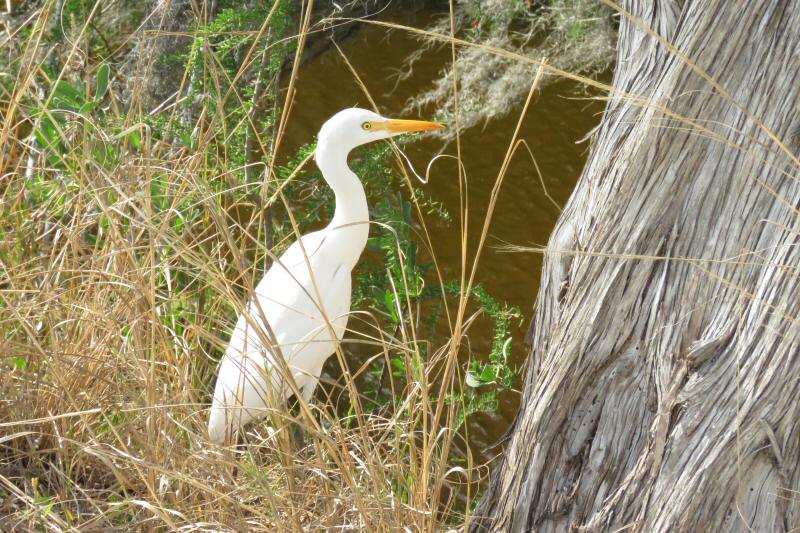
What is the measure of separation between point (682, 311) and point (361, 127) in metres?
1.13

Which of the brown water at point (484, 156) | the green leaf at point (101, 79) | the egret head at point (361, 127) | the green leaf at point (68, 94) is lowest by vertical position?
the brown water at point (484, 156)

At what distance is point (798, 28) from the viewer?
138 centimetres

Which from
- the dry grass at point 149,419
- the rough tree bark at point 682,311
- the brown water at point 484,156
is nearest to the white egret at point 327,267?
the dry grass at point 149,419

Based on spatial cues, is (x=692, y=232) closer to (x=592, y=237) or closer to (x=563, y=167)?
(x=592, y=237)

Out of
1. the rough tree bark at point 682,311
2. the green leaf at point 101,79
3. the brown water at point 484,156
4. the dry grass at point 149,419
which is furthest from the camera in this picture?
the brown water at point 484,156

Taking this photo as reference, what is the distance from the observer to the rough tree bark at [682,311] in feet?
4.38

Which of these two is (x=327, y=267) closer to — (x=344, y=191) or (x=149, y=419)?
(x=344, y=191)

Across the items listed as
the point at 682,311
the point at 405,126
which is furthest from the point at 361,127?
the point at 682,311

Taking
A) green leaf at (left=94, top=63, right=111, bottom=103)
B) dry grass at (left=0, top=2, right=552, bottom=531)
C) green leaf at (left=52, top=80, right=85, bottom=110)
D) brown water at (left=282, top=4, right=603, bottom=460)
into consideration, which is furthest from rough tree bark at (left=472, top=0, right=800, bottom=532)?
Result: brown water at (left=282, top=4, right=603, bottom=460)

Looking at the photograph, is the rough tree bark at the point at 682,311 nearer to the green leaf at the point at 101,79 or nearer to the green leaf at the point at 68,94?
the green leaf at the point at 101,79

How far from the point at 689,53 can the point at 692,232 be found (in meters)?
0.28

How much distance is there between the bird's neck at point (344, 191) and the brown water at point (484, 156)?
125 centimetres

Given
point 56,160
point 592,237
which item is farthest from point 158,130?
point 592,237

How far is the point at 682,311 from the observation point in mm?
1412
